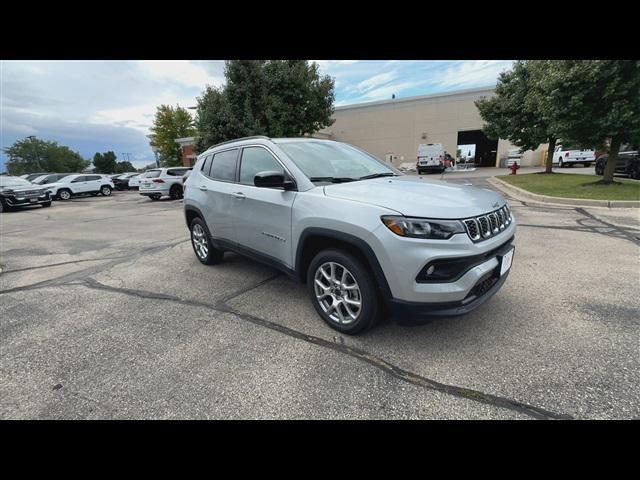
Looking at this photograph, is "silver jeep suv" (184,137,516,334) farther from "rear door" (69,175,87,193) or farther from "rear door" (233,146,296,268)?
"rear door" (69,175,87,193)

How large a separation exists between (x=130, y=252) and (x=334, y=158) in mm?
4760

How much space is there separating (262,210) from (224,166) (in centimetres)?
121

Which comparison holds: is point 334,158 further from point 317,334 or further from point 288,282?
point 317,334

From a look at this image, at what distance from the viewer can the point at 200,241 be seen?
16.1 ft

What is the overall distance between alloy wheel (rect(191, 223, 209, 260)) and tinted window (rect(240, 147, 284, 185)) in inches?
57.1

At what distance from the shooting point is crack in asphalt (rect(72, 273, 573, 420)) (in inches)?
75.9

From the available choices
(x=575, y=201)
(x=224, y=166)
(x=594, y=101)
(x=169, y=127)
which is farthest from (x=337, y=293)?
(x=169, y=127)

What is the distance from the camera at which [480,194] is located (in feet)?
9.42

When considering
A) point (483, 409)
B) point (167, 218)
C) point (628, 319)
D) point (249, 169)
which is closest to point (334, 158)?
point (249, 169)

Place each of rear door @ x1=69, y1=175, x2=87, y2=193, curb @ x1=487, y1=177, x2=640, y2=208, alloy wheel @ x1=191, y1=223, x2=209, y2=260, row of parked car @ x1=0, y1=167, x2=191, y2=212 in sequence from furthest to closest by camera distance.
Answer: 1. rear door @ x1=69, y1=175, x2=87, y2=193
2. row of parked car @ x1=0, y1=167, x2=191, y2=212
3. curb @ x1=487, y1=177, x2=640, y2=208
4. alloy wheel @ x1=191, y1=223, x2=209, y2=260

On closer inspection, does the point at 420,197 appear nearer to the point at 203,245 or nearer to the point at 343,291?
the point at 343,291

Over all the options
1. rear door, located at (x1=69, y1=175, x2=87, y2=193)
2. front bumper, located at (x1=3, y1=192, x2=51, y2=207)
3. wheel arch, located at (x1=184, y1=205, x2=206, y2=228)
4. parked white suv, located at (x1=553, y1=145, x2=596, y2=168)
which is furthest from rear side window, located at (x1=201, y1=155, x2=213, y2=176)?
parked white suv, located at (x1=553, y1=145, x2=596, y2=168)

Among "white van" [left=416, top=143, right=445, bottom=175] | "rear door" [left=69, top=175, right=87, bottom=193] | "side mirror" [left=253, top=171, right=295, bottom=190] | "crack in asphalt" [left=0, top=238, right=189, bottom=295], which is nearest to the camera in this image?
"side mirror" [left=253, top=171, right=295, bottom=190]

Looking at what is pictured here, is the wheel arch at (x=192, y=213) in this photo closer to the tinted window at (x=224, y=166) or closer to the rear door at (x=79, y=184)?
the tinted window at (x=224, y=166)
